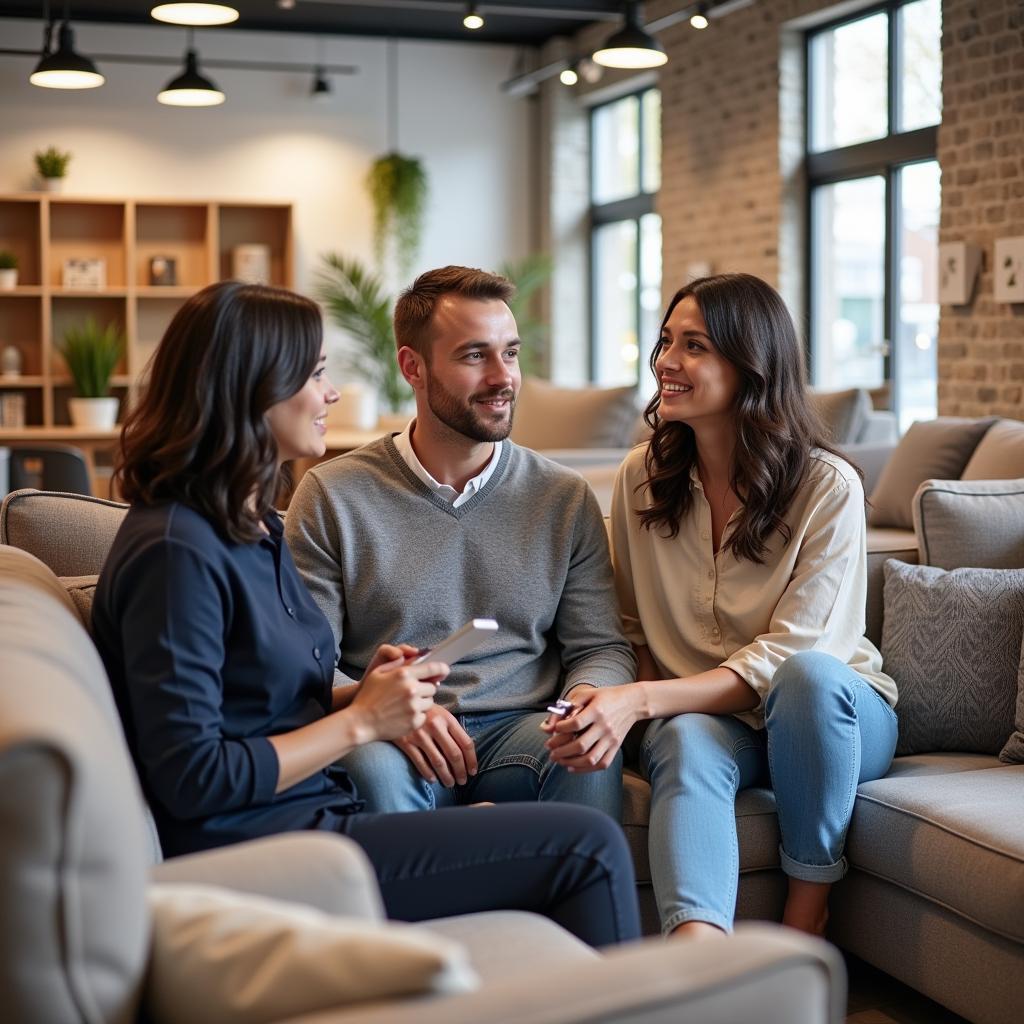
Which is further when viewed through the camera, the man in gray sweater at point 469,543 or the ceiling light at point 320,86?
the ceiling light at point 320,86

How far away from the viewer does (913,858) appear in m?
2.22

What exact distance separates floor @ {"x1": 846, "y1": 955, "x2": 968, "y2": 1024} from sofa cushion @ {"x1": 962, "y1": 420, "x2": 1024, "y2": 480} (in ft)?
4.41

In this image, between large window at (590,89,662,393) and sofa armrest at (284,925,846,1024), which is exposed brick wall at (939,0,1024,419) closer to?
large window at (590,89,662,393)

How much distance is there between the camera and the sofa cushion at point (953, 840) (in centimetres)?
205

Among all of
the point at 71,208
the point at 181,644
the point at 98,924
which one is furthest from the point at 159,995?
the point at 71,208

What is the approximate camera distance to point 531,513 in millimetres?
2455

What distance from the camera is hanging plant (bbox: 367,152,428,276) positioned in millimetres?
9180

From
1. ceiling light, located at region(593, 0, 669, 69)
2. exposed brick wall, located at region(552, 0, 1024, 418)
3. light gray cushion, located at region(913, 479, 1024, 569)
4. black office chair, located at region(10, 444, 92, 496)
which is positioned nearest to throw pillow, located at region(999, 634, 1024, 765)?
light gray cushion, located at region(913, 479, 1024, 569)

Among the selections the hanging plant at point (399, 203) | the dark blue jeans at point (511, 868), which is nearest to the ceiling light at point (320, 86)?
the hanging plant at point (399, 203)

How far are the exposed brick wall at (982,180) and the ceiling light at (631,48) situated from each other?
1.32 m

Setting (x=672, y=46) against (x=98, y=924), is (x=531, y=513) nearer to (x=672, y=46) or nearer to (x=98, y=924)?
(x=98, y=924)

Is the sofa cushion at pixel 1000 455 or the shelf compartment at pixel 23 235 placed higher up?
the shelf compartment at pixel 23 235

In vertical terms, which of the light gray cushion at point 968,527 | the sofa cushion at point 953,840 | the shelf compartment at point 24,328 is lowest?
the sofa cushion at point 953,840

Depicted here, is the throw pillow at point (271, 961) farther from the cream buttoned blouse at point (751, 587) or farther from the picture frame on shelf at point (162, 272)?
the picture frame on shelf at point (162, 272)
